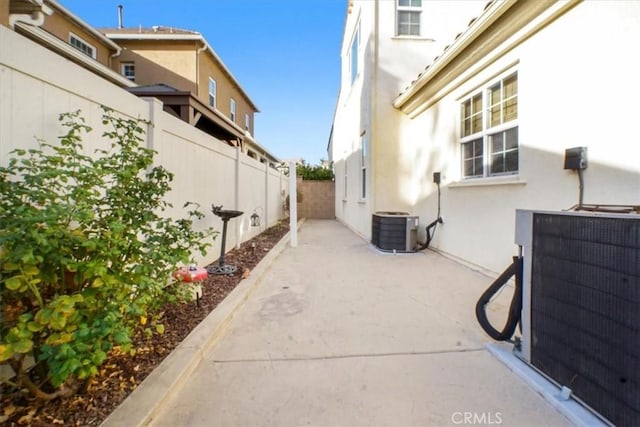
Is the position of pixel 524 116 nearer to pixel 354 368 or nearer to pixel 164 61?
pixel 354 368

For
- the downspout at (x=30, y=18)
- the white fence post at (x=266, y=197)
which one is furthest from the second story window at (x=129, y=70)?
the white fence post at (x=266, y=197)

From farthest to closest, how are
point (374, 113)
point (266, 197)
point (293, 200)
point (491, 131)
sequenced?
point (266, 197) < point (374, 113) < point (293, 200) < point (491, 131)

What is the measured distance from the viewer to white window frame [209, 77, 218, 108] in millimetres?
14289

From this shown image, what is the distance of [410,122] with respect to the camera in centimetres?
733

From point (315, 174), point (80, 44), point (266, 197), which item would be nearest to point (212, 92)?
point (80, 44)

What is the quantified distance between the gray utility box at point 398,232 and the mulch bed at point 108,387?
409 cm

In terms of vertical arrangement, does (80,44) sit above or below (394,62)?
above

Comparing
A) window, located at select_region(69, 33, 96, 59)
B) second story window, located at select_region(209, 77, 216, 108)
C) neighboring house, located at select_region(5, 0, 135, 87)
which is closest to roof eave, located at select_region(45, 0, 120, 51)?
neighboring house, located at select_region(5, 0, 135, 87)

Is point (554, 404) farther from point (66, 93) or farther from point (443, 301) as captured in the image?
point (66, 93)

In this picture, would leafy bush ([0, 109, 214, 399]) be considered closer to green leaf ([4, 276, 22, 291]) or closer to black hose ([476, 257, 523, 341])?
green leaf ([4, 276, 22, 291])

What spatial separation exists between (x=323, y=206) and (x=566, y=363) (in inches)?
569

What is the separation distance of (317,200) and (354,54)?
7.67 m

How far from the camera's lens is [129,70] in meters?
13.5

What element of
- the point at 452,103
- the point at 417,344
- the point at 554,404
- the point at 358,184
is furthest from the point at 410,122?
the point at 554,404
